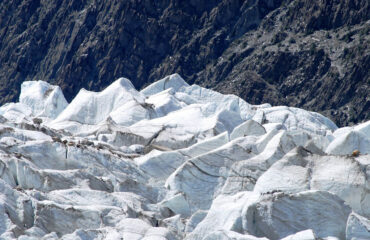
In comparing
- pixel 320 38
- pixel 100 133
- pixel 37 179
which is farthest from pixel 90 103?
pixel 320 38

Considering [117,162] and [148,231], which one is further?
[117,162]

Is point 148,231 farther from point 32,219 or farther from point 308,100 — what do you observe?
A: point 308,100

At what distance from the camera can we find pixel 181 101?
229 ft

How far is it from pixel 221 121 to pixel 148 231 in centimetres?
2448

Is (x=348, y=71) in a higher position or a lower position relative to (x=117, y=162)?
lower

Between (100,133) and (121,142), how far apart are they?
2551mm

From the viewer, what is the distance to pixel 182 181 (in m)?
45.3

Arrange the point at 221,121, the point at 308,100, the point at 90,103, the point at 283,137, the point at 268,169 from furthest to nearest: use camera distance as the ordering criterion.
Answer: the point at 308,100 → the point at 90,103 → the point at 221,121 → the point at 283,137 → the point at 268,169

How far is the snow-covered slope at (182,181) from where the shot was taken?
119 ft

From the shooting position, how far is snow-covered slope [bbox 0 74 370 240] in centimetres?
3638

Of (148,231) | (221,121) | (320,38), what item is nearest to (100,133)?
(221,121)

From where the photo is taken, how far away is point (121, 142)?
56.4 metres

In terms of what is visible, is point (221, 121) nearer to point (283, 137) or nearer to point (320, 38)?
point (283, 137)

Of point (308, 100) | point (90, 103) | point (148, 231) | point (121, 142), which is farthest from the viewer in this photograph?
point (308, 100)
